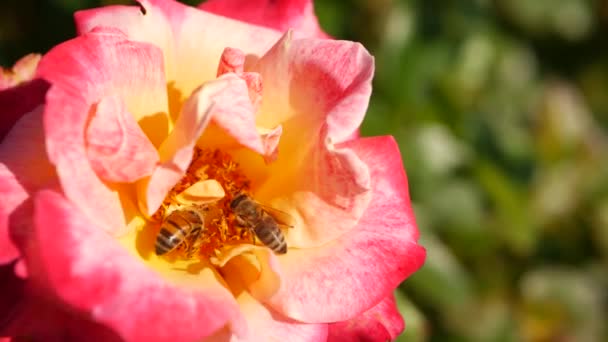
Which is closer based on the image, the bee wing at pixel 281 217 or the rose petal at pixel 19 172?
the rose petal at pixel 19 172

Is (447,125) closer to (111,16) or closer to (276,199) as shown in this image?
(276,199)

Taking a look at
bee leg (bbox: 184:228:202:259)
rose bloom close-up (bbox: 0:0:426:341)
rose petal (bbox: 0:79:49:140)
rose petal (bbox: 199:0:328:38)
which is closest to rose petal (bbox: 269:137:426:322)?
rose bloom close-up (bbox: 0:0:426:341)

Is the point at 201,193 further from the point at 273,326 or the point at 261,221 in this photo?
the point at 273,326

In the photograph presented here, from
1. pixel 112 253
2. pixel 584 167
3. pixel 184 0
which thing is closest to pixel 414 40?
pixel 184 0

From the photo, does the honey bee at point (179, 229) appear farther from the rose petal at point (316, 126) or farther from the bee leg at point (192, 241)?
the rose petal at point (316, 126)

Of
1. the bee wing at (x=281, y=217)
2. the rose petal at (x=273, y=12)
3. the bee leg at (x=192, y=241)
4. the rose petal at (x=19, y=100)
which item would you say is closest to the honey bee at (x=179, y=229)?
the bee leg at (x=192, y=241)

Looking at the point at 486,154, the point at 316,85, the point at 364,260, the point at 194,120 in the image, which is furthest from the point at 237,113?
the point at 486,154

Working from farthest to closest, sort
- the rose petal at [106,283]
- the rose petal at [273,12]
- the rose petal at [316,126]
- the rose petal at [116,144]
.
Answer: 1. the rose petal at [273,12]
2. the rose petal at [316,126]
3. the rose petal at [116,144]
4. the rose petal at [106,283]
